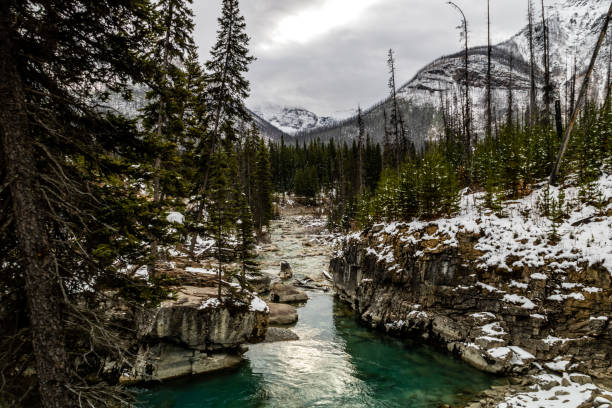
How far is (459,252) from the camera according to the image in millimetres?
15742

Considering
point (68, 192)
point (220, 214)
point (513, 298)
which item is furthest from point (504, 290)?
point (68, 192)

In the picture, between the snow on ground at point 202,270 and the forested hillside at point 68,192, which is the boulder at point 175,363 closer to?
the snow on ground at point 202,270

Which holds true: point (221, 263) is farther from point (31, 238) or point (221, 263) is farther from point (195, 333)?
point (31, 238)

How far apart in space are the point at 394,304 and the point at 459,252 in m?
5.20

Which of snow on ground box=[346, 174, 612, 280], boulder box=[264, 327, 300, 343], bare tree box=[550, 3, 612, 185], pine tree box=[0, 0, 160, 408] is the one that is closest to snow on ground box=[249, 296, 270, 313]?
boulder box=[264, 327, 300, 343]

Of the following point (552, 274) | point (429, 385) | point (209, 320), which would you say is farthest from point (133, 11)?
point (552, 274)

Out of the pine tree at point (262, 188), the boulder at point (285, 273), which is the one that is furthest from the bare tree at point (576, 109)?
the pine tree at point (262, 188)

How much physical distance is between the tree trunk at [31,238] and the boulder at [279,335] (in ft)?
45.2

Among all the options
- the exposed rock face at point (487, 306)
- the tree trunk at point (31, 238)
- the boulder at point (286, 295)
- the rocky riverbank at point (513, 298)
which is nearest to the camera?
the tree trunk at point (31, 238)

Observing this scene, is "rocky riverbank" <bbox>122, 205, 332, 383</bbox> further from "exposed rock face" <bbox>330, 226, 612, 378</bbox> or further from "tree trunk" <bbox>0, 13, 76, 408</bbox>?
"exposed rock face" <bbox>330, 226, 612, 378</bbox>

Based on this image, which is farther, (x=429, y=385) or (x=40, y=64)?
(x=429, y=385)

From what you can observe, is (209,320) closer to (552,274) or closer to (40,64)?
(40,64)

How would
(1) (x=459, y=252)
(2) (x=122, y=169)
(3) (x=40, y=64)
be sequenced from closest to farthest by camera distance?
(3) (x=40, y=64) < (2) (x=122, y=169) < (1) (x=459, y=252)

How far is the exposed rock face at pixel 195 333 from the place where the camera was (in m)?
12.6
